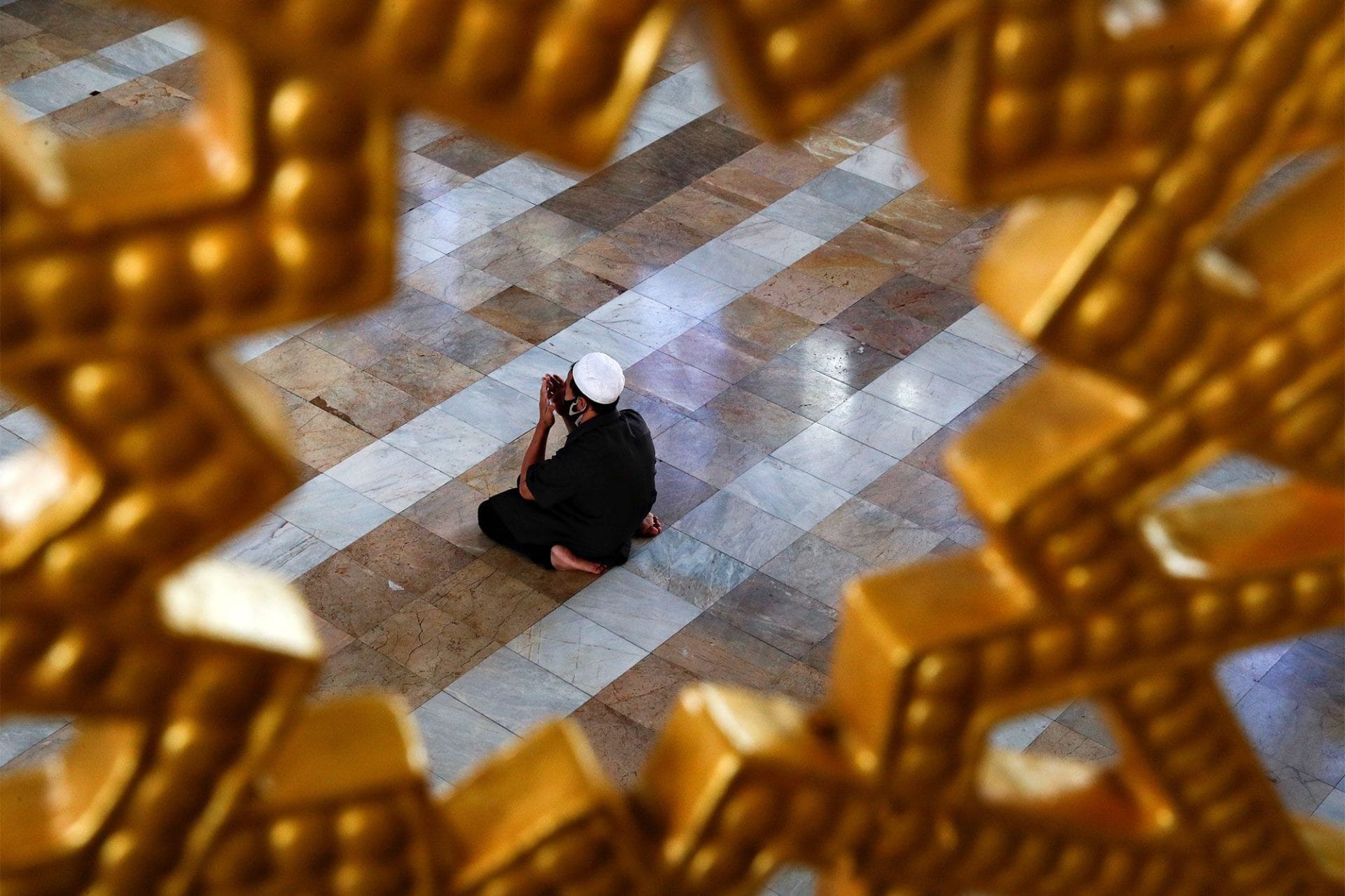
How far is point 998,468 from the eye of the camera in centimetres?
87

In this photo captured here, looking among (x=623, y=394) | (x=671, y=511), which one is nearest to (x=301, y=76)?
(x=671, y=511)

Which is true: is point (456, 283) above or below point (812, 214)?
below

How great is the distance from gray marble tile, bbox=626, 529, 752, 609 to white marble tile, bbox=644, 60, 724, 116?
153 inches

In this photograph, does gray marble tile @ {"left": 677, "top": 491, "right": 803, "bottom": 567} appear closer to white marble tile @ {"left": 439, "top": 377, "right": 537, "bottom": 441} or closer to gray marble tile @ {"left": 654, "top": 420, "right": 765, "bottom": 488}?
gray marble tile @ {"left": 654, "top": 420, "right": 765, "bottom": 488}

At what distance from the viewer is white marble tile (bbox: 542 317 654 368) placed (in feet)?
24.9

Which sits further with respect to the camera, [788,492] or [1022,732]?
[788,492]

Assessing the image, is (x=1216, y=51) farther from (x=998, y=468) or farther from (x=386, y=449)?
(x=386, y=449)

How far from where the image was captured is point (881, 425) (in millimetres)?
7277

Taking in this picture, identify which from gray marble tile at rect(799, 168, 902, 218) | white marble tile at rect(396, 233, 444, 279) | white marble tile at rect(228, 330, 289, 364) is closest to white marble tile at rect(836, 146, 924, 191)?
gray marble tile at rect(799, 168, 902, 218)

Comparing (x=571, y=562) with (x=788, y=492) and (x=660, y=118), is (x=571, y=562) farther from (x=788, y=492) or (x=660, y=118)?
(x=660, y=118)

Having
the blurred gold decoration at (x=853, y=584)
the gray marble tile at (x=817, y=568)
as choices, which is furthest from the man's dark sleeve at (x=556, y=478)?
the blurred gold decoration at (x=853, y=584)

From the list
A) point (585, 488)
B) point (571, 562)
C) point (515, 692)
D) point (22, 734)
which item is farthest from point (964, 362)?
point (22, 734)

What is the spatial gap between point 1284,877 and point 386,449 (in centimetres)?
613

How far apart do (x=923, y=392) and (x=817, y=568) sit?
1.40 meters
